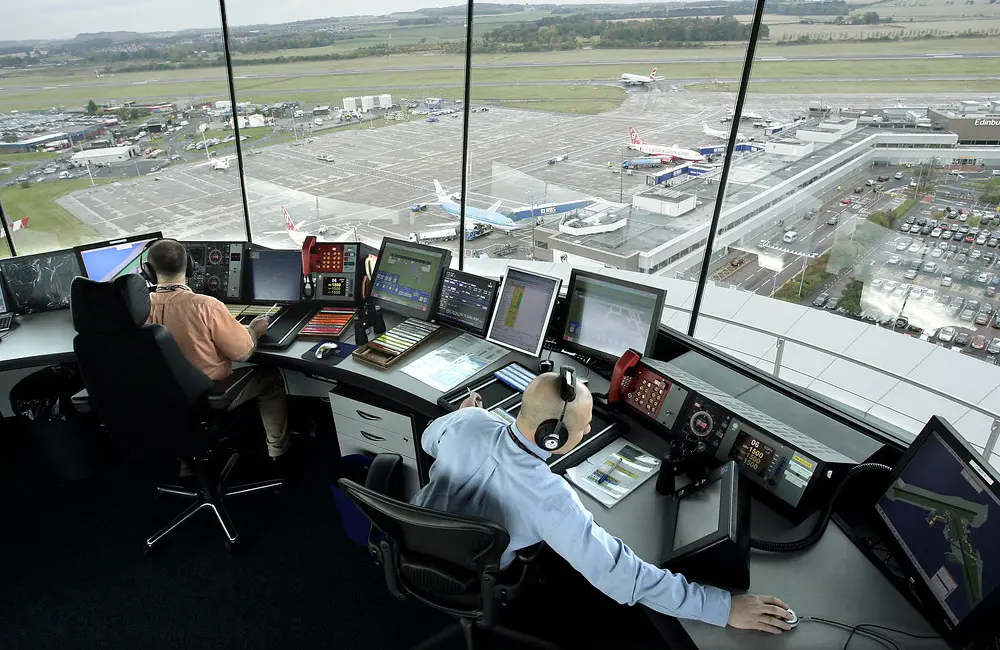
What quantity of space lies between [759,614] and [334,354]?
2.19 metres

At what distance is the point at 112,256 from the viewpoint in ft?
11.2

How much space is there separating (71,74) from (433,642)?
16.6ft

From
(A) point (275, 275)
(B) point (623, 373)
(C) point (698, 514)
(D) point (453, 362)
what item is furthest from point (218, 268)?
(C) point (698, 514)

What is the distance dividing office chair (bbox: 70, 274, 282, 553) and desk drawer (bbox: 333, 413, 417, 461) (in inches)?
21.2

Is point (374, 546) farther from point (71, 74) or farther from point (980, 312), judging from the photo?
point (71, 74)

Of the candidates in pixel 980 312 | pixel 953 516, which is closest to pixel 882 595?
pixel 953 516

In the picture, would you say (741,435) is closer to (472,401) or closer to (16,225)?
(472,401)

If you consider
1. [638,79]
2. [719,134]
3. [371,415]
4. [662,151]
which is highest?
[638,79]

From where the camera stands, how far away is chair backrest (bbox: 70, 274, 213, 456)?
2.21 meters

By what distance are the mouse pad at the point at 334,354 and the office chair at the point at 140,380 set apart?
0.38 m

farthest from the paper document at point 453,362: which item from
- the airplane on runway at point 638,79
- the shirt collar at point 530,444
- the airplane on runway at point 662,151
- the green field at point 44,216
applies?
the green field at point 44,216

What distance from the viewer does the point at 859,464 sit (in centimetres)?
173

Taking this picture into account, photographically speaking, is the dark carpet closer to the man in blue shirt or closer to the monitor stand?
the monitor stand

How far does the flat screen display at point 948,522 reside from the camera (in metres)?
1.28
